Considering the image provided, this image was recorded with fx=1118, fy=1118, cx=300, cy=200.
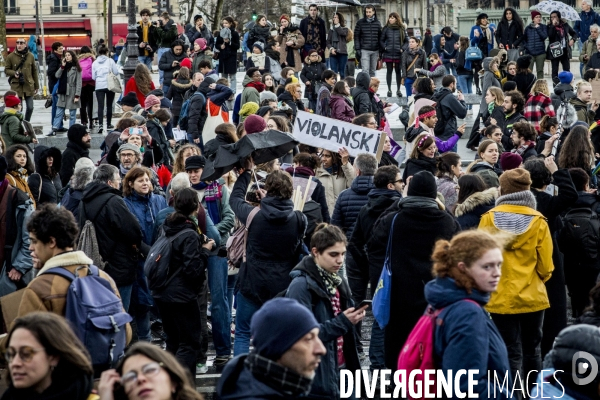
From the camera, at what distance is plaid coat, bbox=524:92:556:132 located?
583 inches

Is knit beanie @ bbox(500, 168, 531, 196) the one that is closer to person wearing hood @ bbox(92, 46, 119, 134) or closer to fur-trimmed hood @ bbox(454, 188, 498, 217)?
fur-trimmed hood @ bbox(454, 188, 498, 217)

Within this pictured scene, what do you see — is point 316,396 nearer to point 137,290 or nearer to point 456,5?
point 137,290

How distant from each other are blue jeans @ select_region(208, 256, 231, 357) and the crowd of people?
0.06ft

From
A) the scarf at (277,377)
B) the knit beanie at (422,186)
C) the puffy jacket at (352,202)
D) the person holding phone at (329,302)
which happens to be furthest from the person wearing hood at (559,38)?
the scarf at (277,377)

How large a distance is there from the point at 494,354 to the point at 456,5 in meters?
56.0

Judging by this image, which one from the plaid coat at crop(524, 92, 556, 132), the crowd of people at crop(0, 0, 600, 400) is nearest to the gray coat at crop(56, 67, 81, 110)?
the crowd of people at crop(0, 0, 600, 400)

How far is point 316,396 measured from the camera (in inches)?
249

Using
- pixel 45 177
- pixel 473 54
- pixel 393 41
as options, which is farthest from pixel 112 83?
pixel 45 177

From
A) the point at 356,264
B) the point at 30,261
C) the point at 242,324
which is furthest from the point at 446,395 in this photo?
the point at 30,261

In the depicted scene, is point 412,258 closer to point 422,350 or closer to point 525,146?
point 422,350

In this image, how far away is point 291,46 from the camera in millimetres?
25453

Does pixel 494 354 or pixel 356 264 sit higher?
pixel 494 354

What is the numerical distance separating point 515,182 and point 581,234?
199 centimetres

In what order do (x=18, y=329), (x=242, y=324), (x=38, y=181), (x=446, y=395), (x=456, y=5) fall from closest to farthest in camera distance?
(x=18, y=329), (x=446, y=395), (x=242, y=324), (x=38, y=181), (x=456, y=5)
